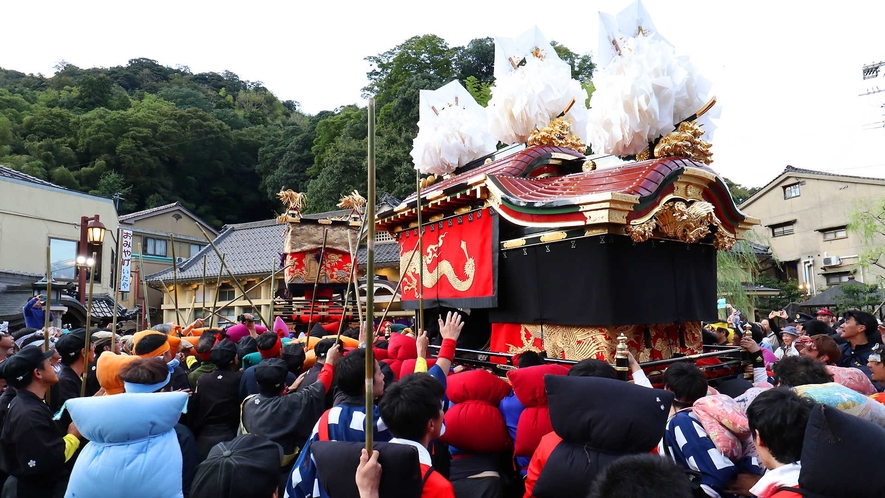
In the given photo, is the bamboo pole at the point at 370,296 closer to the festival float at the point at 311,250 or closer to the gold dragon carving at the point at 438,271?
the gold dragon carving at the point at 438,271

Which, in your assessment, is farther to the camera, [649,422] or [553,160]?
[553,160]

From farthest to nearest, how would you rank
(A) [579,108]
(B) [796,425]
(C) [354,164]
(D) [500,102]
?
(C) [354,164] < (A) [579,108] < (D) [500,102] < (B) [796,425]

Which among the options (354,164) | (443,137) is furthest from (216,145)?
(443,137)

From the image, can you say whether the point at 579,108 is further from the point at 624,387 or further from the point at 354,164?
the point at 354,164

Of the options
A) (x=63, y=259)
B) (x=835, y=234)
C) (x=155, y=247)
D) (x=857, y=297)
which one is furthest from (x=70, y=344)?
(x=835, y=234)

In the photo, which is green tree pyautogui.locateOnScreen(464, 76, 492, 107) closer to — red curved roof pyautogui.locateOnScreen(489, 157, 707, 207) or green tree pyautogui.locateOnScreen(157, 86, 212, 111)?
red curved roof pyautogui.locateOnScreen(489, 157, 707, 207)

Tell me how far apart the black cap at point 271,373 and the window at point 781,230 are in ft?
105

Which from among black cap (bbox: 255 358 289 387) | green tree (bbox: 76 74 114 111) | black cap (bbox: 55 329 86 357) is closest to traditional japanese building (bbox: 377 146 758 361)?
black cap (bbox: 255 358 289 387)

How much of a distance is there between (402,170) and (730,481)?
2371cm

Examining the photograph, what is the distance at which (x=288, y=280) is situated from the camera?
16.4 metres

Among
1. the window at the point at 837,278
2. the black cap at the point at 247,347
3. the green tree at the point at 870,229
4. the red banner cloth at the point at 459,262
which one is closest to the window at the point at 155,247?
the red banner cloth at the point at 459,262

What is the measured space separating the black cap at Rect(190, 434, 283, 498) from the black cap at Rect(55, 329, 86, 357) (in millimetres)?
3065

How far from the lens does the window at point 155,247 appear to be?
29975 mm

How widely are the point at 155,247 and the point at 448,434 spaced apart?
31.4m
